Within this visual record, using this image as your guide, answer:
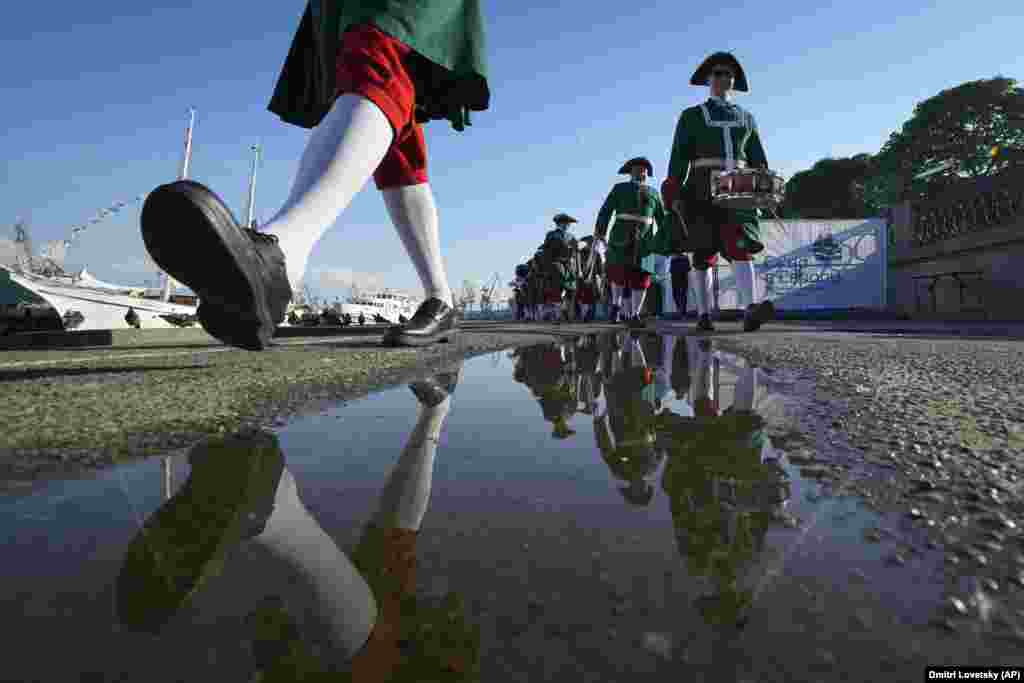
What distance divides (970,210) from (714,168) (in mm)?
12006

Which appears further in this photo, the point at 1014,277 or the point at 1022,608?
the point at 1014,277

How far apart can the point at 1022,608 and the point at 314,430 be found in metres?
0.83

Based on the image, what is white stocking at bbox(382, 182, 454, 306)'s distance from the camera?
8.09 feet

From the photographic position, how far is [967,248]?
39.5 ft

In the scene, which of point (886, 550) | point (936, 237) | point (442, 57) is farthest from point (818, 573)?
point (936, 237)

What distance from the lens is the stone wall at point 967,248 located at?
10.9 m

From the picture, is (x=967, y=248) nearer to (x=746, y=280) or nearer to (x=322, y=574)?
(x=746, y=280)

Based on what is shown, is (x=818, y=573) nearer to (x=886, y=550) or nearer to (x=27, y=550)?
(x=886, y=550)

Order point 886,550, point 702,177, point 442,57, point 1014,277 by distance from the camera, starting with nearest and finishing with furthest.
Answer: point 886,550, point 442,57, point 702,177, point 1014,277

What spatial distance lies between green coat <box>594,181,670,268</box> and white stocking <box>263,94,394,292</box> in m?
5.91

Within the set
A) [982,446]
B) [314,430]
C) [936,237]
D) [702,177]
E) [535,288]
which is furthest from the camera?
[535,288]

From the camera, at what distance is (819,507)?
0.49 metres

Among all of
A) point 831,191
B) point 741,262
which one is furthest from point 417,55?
point 831,191

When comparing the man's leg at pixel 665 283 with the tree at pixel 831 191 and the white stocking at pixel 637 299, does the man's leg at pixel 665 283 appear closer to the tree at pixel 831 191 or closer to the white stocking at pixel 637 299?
the white stocking at pixel 637 299
